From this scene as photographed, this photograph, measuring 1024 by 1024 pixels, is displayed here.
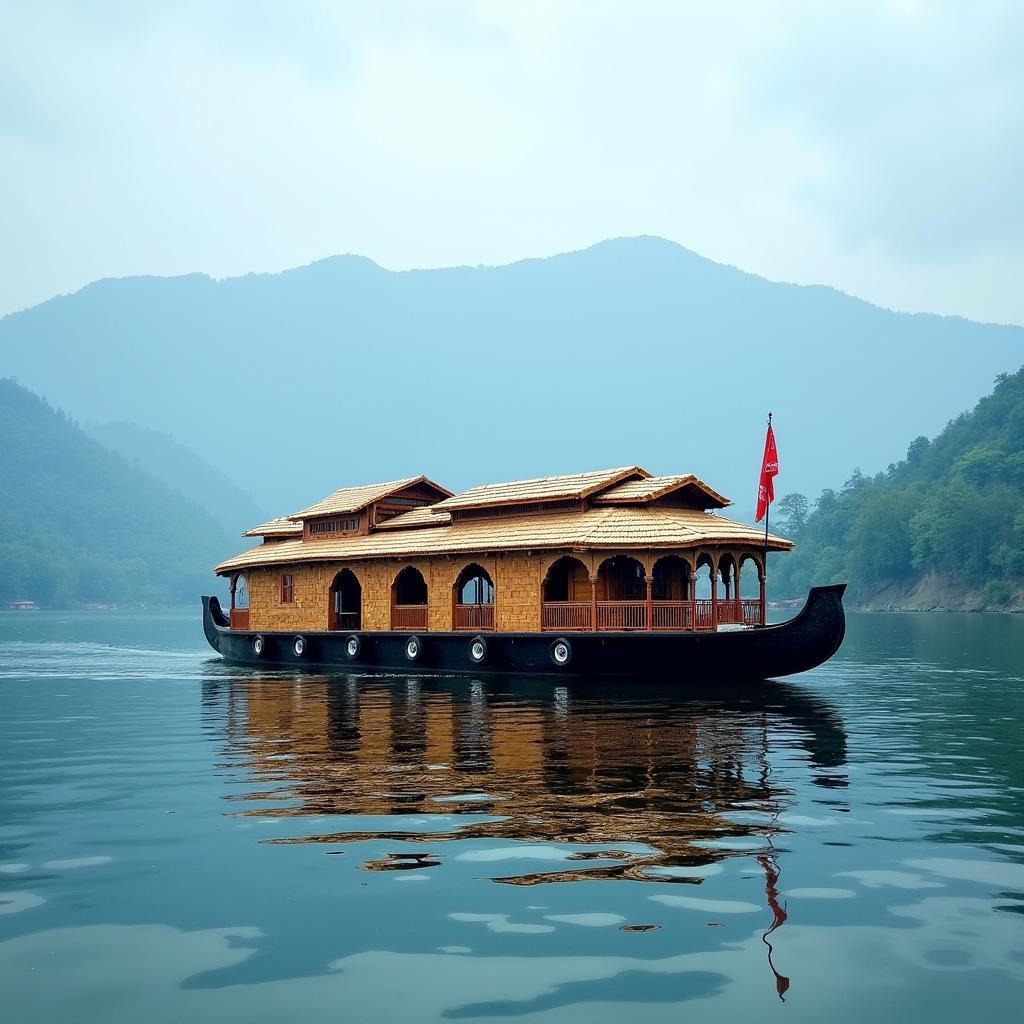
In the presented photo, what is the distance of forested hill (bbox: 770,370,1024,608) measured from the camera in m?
93.8

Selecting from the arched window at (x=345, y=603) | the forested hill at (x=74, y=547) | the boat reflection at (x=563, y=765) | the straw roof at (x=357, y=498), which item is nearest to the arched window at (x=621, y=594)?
the boat reflection at (x=563, y=765)

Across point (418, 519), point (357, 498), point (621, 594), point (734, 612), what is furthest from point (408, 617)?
point (734, 612)

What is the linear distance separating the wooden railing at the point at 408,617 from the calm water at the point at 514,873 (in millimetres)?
12582

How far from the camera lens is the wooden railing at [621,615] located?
2555cm

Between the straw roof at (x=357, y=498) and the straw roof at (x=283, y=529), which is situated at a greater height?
the straw roof at (x=357, y=498)

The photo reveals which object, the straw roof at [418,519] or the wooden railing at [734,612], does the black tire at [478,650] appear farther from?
the wooden railing at [734,612]

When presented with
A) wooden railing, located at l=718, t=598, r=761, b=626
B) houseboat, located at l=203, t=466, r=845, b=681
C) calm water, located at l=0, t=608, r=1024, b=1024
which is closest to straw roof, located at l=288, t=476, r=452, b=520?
houseboat, located at l=203, t=466, r=845, b=681

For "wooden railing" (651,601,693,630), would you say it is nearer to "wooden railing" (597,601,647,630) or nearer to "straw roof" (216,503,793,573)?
"wooden railing" (597,601,647,630)

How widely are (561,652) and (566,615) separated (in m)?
1.19

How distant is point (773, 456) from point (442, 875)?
737 inches

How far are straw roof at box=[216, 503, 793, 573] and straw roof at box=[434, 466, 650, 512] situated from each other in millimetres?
472

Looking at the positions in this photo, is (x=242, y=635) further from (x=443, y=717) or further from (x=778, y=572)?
(x=778, y=572)

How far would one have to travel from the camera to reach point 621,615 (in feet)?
84.8

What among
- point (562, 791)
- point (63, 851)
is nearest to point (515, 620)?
point (562, 791)
